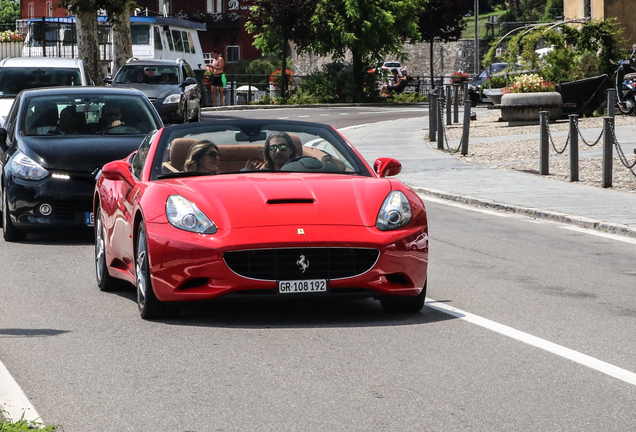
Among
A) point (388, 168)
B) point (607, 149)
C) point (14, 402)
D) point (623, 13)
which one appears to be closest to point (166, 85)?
point (607, 149)

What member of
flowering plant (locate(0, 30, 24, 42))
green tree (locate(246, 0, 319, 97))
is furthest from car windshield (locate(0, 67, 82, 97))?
flowering plant (locate(0, 30, 24, 42))

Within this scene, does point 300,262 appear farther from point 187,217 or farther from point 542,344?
point 542,344

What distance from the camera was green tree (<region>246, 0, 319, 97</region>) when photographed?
53.4 meters

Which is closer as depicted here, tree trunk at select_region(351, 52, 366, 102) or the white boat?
the white boat

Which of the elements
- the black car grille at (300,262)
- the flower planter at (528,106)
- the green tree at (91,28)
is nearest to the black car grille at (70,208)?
the black car grille at (300,262)

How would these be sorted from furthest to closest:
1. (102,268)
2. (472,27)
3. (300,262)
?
(472,27)
(102,268)
(300,262)

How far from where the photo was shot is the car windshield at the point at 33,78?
1992 centimetres

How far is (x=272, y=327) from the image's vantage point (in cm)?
733

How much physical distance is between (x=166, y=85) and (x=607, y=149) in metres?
14.9

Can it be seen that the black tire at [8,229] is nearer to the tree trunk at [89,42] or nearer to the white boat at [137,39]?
the tree trunk at [89,42]

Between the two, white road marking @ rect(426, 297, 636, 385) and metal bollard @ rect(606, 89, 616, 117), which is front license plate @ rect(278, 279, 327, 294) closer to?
white road marking @ rect(426, 297, 636, 385)

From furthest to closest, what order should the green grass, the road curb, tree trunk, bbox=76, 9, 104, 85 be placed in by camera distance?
the green grass < tree trunk, bbox=76, 9, 104, 85 < the road curb

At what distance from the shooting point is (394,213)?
7531 mm

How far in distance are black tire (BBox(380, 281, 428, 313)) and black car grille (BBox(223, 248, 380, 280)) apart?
1.38 ft
